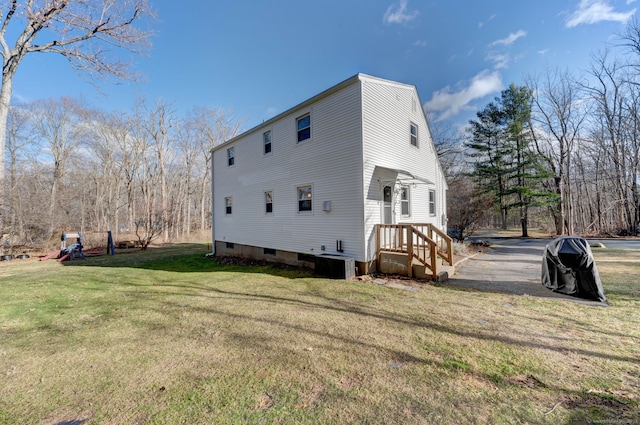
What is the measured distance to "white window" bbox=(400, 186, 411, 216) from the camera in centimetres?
931

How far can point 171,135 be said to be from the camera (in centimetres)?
2416

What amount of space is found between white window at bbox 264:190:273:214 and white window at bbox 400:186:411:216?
5.04m

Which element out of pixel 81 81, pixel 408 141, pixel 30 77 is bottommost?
pixel 408 141

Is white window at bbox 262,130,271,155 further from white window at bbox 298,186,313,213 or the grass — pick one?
the grass

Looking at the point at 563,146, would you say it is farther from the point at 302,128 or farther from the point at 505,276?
the point at 302,128

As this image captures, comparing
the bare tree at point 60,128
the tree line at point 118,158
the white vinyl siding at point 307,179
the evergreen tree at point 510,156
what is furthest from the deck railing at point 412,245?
the bare tree at point 60,128

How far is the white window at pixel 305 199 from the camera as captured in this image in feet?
27.8

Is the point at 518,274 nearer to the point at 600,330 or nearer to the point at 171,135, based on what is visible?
the point at 600,330

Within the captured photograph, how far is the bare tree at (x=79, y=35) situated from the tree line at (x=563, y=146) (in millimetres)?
18513

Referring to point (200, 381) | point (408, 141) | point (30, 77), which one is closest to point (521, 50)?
point (408, 141)

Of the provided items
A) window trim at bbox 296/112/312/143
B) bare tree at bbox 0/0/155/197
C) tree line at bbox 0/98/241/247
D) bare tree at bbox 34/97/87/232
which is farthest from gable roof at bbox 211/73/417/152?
bare tree at bbox 34/97/87/232

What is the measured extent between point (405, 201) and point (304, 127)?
4.66 m

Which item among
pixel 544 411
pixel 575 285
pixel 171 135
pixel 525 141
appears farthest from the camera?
pixel 171 135

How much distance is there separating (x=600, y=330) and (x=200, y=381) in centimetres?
527
